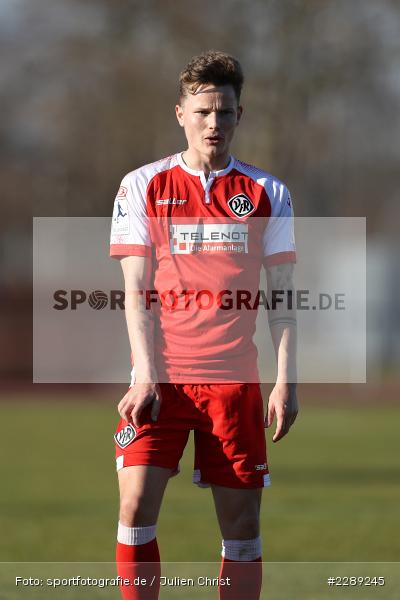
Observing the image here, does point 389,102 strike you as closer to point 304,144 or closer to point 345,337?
point 304,144

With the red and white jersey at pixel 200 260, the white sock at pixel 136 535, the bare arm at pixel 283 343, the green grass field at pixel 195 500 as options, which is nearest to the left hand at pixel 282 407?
the bare arm at pixel 283 343

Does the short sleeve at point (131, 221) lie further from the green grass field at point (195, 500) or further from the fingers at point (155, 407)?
the green grass field at point (195, 500)

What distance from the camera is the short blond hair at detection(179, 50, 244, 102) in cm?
497

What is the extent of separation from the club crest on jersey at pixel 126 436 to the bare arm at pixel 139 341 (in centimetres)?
4

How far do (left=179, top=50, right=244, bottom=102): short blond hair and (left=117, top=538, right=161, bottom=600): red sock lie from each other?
6.61 ft

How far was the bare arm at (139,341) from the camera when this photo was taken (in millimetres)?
4848

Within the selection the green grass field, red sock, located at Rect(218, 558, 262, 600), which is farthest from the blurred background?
red sock, located at Rect(218, 558, 262, 600)

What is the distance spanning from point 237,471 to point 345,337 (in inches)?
1382

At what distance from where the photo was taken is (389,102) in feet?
125

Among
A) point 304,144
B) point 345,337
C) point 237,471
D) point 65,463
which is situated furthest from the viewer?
point 345,337

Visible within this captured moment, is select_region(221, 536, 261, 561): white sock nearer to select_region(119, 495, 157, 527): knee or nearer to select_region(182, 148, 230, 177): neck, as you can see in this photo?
select_region(119, 495, 157, 527): knee

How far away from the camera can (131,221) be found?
16.5 feet

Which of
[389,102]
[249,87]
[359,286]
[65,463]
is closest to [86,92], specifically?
[249,87]

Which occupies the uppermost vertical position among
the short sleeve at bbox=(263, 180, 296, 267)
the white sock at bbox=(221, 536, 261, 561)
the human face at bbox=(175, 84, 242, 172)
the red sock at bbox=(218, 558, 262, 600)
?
the human face at bbox=(175, 84, 242, 172)
